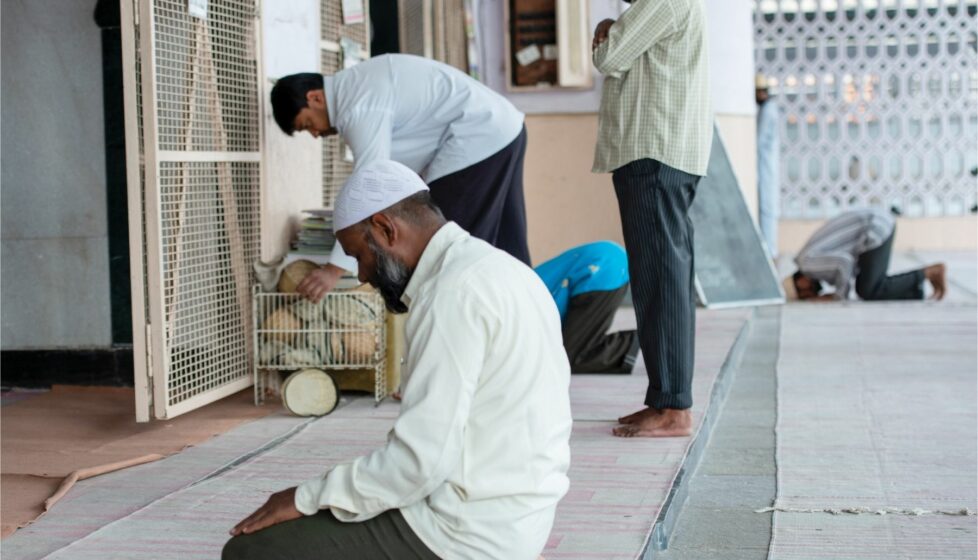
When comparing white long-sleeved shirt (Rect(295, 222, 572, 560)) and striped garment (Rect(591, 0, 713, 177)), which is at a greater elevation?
striped garment (Rect(591, 0, 713, 177))

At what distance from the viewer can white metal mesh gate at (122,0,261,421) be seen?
13.8 feet

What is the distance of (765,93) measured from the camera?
1066 cm

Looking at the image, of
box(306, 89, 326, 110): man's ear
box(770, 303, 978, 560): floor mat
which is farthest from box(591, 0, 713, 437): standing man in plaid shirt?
box(306, 89, 326, 110): man's ear

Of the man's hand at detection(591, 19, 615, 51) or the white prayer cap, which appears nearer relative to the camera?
the white prayer cap

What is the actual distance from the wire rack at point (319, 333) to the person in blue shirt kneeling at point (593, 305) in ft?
3.51

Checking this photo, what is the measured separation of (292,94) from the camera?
14.9 ft

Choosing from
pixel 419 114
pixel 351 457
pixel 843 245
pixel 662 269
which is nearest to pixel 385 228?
pixel 351 457

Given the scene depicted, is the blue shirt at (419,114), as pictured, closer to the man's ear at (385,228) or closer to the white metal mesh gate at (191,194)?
the white metal mesh gate at (191,194)

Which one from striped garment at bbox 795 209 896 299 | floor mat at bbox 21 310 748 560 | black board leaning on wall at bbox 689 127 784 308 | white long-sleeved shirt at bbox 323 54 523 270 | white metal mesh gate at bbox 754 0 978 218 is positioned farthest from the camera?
white metal mesh gate at bbox 754 0 978 218

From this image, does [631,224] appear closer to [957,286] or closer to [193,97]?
[193,97]

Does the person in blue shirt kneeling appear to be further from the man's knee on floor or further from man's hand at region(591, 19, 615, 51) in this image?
the man's knee on floor

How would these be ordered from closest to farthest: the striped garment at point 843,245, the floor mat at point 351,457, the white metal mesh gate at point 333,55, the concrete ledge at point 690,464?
1. the floor mat at point 351,457
2. the concrete ledge at point 690,464
3. the white metal mesh gate at point 333,55
4. the striped garment at point 843,245

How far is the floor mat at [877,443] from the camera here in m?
3.32

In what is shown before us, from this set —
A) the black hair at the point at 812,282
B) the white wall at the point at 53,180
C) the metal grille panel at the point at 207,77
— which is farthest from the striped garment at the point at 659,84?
the black hair at the point at 812,282
